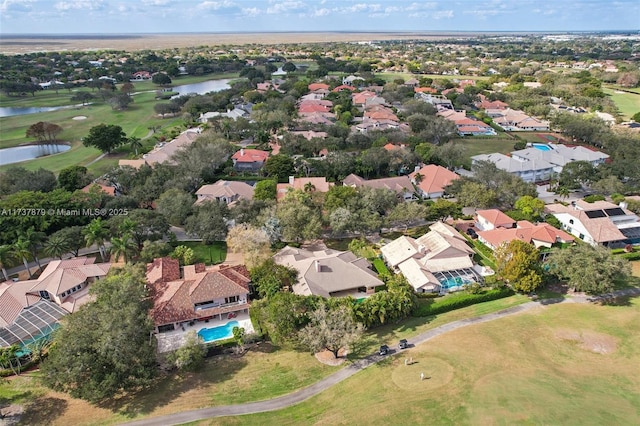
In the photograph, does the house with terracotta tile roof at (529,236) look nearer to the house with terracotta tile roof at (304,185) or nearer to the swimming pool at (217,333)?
the house with terracotta tile roof at (304,185)

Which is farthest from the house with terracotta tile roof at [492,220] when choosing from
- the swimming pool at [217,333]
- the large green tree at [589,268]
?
the swimming pool at [217,333]

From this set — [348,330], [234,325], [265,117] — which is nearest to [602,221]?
[348,330]

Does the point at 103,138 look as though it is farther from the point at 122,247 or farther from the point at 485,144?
the point at 485,144

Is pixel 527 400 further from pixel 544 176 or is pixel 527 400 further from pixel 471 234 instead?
pixel 544 176

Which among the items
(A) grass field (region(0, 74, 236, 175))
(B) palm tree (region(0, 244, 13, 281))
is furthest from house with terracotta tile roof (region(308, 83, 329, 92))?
(B) palm tree (region(0, 244, 13, 281))

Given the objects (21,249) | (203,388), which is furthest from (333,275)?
(21,249)
